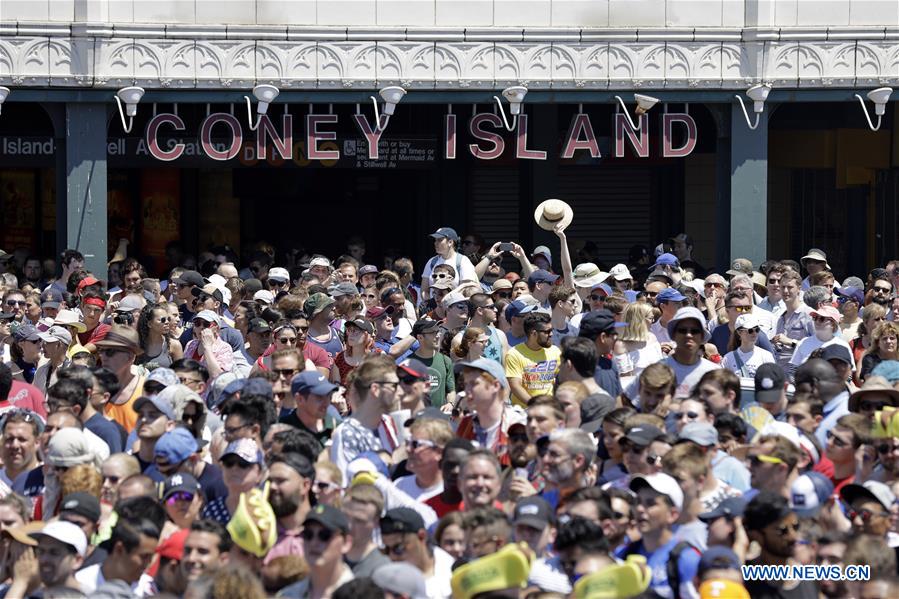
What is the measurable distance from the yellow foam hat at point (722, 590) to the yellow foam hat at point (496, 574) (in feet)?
2.49

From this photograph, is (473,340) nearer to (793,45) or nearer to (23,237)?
(793,45)

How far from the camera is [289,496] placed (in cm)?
805

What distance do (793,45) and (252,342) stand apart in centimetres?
1045

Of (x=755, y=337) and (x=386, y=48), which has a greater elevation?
(x=386, y=48)

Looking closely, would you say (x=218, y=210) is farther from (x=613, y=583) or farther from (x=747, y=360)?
(x=613, y=583)

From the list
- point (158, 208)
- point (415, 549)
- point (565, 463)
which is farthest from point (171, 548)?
point (158, 208)

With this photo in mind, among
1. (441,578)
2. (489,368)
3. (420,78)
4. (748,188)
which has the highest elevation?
(420,78)

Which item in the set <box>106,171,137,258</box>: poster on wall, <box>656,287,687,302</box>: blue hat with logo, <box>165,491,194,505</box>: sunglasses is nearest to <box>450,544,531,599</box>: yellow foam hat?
<box>165,491,194,505</box>: sunglasses

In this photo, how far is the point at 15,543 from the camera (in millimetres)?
7812

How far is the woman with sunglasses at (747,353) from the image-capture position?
40.0ft

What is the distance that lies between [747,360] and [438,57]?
9376 mm

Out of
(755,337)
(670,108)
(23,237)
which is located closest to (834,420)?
(755,337)

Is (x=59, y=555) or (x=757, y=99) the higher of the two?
(x=757, y=99)

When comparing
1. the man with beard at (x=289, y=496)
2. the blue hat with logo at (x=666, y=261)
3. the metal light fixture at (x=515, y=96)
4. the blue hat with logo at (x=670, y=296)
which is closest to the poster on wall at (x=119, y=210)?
the metal light fixture at (x=515, y=96)
